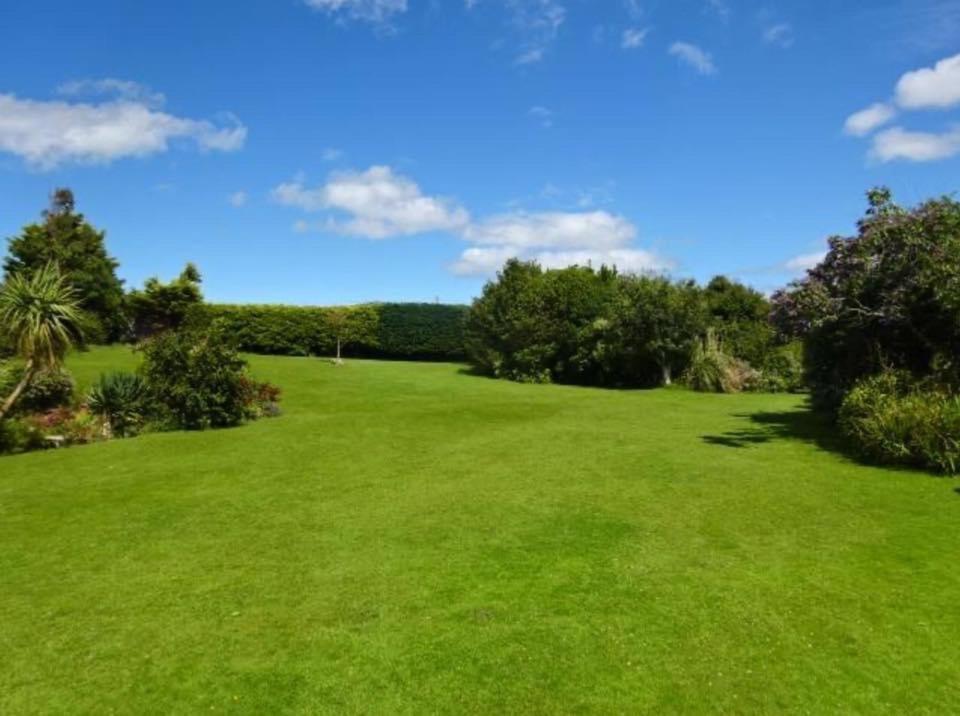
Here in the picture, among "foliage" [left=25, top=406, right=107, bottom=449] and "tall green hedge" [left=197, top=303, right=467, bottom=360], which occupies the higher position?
"tall green hedge" [left=197, top=303, right=467, bottom=360]

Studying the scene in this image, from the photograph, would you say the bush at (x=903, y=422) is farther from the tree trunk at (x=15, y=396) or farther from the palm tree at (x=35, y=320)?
the tree trunk at (x=15, y=396)

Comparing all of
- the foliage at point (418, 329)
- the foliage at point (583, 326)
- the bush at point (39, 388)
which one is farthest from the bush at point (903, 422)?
the foliage at point (418, 329)

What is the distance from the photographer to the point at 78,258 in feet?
95.8

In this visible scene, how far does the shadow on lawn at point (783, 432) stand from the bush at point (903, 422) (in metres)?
0.49

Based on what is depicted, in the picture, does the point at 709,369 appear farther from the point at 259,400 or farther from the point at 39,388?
the point at 39,388

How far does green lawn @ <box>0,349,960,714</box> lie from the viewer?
4.56m

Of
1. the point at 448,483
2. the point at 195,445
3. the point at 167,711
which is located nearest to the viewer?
the point at 167,711

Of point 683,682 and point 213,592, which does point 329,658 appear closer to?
point 213,592

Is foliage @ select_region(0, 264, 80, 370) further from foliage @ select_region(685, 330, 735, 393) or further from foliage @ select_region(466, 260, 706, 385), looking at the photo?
foliage @ select_region(685, 330, 735, 393)

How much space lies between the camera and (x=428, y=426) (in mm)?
14234

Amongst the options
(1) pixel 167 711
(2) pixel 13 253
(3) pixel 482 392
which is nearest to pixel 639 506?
(1) pixel 167 711

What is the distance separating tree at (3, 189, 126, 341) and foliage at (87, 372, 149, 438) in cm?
1462

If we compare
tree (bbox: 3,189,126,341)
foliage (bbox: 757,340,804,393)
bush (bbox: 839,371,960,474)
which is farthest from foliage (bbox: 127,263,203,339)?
bush (bbox: 839,371,960,474)

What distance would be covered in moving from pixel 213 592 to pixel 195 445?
23.7 ft
